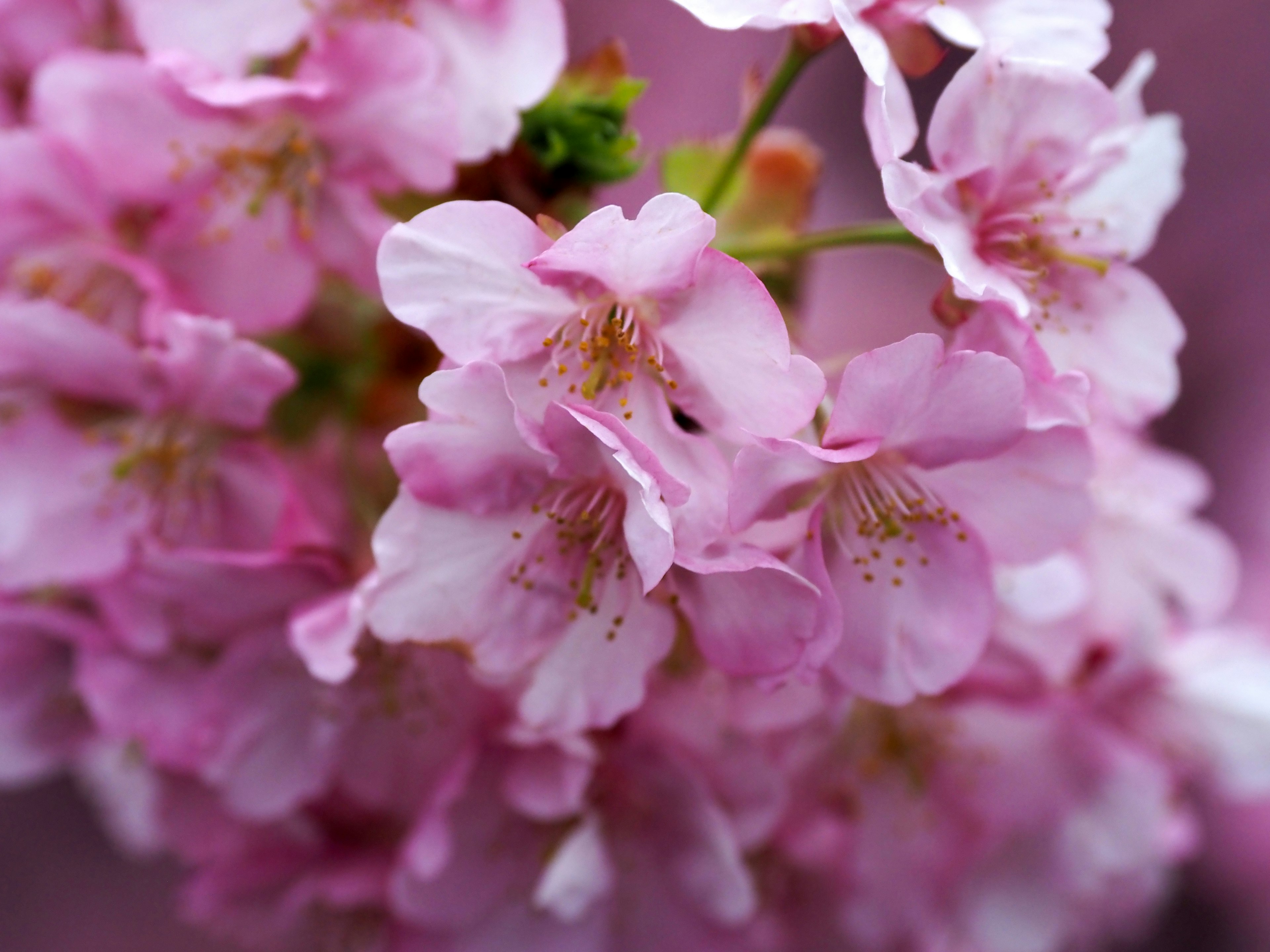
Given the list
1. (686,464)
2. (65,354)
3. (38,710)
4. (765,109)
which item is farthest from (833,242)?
(38,710)

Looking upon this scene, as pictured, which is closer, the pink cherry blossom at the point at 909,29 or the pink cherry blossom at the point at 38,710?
the pink cherry blossom at the point at 909,29

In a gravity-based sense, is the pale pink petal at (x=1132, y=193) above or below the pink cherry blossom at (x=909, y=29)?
below

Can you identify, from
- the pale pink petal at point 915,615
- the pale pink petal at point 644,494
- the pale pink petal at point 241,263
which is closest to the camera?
the pale pink petal at point 644,494

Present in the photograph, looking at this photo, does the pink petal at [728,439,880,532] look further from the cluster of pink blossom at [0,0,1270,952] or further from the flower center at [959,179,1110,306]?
the flower center at [959,179,1110,306]

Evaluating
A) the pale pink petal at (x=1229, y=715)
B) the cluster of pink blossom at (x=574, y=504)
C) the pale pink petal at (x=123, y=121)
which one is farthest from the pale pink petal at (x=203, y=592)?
the pale pink petal at (x=1229, y=715)

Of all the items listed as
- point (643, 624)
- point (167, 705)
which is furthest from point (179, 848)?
point (643, 624)

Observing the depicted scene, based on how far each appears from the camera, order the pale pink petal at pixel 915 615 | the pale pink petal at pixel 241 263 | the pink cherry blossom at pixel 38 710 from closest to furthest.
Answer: the pale pink petal at pixel 915 615, the pale pink petal at pixel 241 263, the pink cherry blossom at pixel 38 710

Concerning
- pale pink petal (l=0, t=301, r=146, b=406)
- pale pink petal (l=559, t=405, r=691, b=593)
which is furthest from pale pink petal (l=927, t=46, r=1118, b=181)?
pale pink petal (l=0, t=301, r=146, b=406)

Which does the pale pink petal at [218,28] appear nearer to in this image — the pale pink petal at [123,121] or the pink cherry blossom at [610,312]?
the pale pink petal at [123,121]
